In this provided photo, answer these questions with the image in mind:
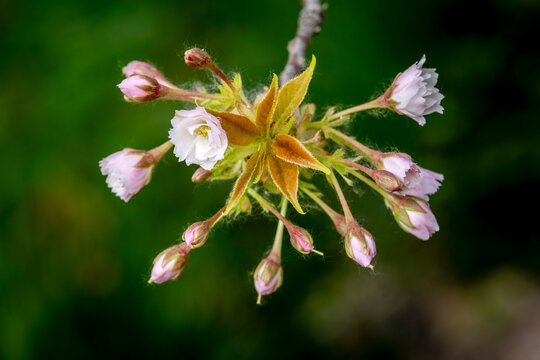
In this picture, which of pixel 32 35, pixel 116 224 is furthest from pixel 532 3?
pixel 32 35

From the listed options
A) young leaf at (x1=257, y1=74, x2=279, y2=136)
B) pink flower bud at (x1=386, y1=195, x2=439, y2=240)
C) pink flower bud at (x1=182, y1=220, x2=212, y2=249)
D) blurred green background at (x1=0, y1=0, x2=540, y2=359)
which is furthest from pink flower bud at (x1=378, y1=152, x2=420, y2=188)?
blurred green background at (x1=0, y1=0, x2=540, y2=359)

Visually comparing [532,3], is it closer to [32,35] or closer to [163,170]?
[163,170]

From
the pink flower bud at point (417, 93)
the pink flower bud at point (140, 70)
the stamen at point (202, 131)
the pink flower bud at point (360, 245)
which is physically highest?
the pink flower bud at point (417, 93)

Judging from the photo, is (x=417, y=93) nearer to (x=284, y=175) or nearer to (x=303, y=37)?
(x=284, y=175)

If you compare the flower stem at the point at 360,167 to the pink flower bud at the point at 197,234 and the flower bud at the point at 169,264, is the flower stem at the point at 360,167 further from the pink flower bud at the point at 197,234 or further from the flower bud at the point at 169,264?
the flower bud at the point at 169,264

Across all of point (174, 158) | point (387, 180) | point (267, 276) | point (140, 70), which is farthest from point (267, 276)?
point (174, 158)

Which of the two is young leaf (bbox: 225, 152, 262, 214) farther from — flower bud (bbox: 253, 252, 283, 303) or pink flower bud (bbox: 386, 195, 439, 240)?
pink flower bud (bbox: 386, 195, 439, 240)

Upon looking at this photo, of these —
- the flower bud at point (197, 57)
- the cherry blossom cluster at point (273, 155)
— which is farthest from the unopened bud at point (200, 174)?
the flower bud at point (197, 57)
